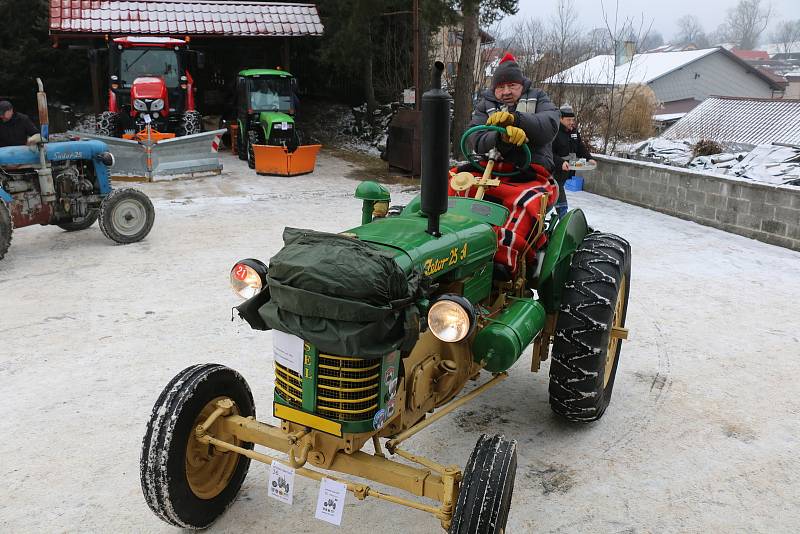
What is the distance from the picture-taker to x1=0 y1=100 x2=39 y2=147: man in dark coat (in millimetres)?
7159

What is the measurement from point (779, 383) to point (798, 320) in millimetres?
1420

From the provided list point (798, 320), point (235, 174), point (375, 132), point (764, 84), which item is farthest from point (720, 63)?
point (798, 320)

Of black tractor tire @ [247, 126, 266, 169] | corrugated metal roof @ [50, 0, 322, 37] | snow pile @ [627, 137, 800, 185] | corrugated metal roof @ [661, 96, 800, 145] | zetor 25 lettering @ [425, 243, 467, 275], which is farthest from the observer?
corrugated metal roof @ [661, 96, 800, 145]

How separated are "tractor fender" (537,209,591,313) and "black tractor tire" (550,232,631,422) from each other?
0.07 m

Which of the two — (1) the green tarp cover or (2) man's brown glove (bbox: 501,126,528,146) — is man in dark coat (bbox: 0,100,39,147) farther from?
(1) the green tarp cover

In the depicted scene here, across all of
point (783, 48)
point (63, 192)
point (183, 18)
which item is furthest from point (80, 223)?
point (783, 48)

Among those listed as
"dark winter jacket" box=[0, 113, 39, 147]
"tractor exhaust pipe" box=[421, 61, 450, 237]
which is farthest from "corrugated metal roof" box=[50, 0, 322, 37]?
"tractor exhaust pipe" box=[421, 61, 450, 237]

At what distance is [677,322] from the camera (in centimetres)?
550

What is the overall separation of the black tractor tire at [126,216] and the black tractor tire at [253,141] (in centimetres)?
591

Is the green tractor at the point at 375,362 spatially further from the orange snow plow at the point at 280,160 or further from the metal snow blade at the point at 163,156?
the orange snow plow at the point at 280,160

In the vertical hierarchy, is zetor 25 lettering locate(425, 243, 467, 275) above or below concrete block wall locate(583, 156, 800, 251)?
above

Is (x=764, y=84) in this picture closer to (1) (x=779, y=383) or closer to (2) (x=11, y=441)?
(1) (x=779, y=383)

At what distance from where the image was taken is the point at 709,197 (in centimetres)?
887

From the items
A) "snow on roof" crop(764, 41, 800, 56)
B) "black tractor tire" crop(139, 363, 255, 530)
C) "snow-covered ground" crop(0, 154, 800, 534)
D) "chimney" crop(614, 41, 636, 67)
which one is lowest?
"snow-covered ground" crop(0, 154, 800, 534)
